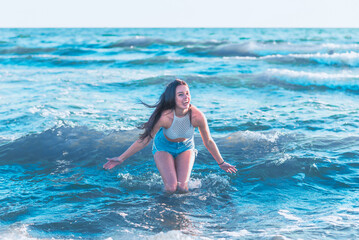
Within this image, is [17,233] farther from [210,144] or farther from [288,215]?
[288,215]

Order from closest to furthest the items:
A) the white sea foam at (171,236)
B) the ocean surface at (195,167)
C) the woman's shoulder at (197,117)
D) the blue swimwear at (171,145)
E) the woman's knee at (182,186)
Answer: the white sea foam at (171,236) < the ocean surface at (195,167) < the woman's shoulder at (197,117) < the woman's knee at (182,186) < the blue swimwear at (171,145)

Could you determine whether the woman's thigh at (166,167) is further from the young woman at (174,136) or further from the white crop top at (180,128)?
the white crop top at (180,128)

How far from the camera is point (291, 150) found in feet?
25.7

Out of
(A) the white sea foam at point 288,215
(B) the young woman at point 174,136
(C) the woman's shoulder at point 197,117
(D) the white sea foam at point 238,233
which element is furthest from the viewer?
(C) the woman's shoulder at point 197,117

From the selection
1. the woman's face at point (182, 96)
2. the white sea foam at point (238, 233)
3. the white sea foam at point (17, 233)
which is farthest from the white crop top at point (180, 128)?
the white sea foam at point (17, 233)

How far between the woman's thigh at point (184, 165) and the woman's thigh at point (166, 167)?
8 centimetres

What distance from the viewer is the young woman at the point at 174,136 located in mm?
5668

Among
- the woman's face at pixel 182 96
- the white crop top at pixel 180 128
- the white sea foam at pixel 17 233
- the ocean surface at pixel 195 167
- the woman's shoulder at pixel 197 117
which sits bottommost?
the ocean surface at pixel 195 167

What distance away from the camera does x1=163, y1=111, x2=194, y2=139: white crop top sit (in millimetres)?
5805

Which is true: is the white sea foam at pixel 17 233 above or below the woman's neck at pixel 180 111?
below

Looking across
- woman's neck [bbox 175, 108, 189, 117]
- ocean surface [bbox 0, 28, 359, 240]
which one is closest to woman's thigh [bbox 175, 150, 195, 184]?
ocean surface [bbox 0, 28, 359, 240]

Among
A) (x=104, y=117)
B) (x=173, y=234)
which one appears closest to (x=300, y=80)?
(x=104, y=117)

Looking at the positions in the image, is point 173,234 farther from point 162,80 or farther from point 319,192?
point 162,80

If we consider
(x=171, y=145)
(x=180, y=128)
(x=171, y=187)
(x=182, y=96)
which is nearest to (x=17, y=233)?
(x=171, y=187)
